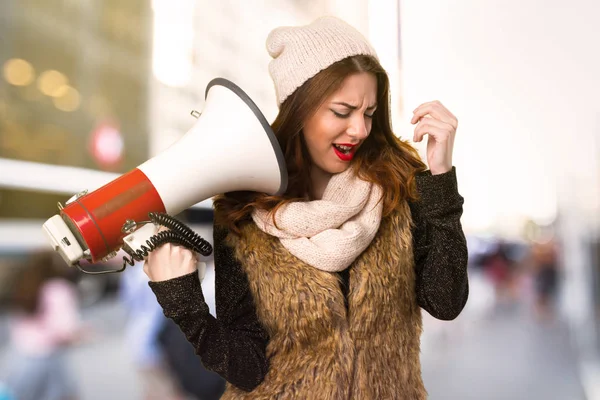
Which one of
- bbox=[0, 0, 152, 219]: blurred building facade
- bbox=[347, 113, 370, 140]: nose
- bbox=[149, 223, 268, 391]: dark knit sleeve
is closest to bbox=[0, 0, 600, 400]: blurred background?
bbox=[0, 0, 152, 219]: blurred building facade

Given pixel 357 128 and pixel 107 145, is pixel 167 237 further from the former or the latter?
pixel 107 145

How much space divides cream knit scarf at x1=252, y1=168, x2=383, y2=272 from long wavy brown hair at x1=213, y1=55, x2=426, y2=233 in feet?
0.08

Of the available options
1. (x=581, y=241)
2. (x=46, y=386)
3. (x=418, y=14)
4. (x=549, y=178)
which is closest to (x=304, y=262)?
(x=418, y=14)

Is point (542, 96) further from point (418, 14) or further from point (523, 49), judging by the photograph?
point (418, 14)

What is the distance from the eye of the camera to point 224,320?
943 mm

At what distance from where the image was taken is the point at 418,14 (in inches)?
79.9

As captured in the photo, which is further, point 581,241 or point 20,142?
point 581,241

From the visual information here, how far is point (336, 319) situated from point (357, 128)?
0.33 m

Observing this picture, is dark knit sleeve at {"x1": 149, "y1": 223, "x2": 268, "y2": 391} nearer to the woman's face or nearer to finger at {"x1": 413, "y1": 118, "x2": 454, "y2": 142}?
the woman's face

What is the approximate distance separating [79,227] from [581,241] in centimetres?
244

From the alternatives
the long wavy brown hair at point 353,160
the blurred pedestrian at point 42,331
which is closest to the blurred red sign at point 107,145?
the blurred pedestrian at point 42,331

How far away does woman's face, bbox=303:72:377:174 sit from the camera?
0.88m

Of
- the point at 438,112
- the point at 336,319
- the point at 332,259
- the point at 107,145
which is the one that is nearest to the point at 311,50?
the point at 438,112

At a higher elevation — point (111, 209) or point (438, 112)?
point (438, 112)
